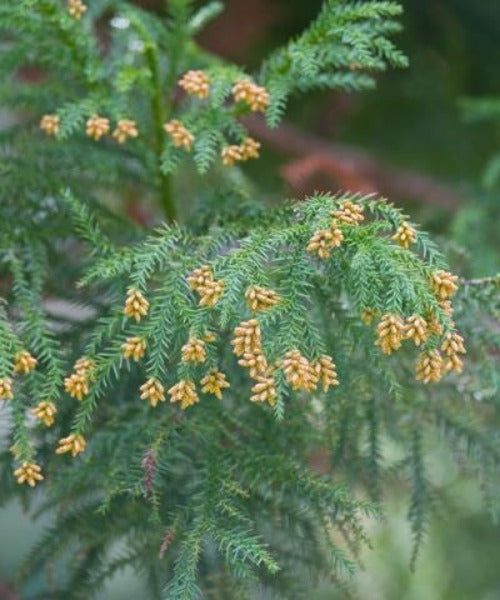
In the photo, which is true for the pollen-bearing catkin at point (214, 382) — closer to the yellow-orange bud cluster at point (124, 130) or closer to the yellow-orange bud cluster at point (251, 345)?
the yellow-orange bud cluster at point (251, 345)

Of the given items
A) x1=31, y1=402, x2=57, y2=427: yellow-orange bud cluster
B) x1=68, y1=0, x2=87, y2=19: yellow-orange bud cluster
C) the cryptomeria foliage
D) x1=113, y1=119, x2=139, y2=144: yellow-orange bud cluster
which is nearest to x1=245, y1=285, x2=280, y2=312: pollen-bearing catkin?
the cryptomeria foliage

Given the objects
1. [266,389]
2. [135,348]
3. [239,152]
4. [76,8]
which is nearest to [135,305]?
[135,348]

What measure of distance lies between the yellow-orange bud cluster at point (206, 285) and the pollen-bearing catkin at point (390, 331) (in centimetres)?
14

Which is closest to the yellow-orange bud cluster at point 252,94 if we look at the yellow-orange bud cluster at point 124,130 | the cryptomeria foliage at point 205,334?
the cryptomeria foliage at point 205,334

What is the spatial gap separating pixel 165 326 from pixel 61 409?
255 mm

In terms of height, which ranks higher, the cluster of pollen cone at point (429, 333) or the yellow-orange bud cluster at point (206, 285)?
the cluster of pollen cone at point (429, 333)

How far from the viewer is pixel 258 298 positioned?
1.00 m

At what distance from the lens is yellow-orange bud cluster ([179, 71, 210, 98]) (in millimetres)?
1216

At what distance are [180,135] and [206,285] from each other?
0.27 m

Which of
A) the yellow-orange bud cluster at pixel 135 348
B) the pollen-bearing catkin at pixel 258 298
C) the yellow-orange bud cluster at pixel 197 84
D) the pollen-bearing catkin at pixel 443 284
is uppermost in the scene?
the yellow-orange bud cluster at pixel 197 84

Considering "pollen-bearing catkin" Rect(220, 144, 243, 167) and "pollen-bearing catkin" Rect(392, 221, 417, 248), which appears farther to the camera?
"pollen-bearing catkin" Rect(220, 144, 243, 167)

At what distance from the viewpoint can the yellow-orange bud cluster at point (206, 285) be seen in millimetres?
1001

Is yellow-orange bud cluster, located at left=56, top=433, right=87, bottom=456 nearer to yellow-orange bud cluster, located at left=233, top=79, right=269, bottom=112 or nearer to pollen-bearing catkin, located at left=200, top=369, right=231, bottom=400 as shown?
pollen-bearing catkin, located at left=200, top=369, right=231, bottom=400

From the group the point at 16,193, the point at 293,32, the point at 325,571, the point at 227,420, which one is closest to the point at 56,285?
the point at 16,193
